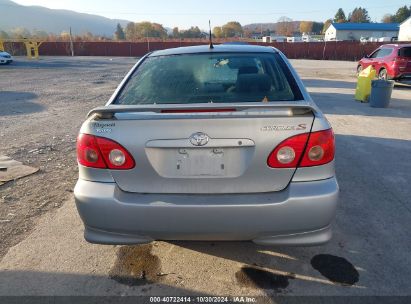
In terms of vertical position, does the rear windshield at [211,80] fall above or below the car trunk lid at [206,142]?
above

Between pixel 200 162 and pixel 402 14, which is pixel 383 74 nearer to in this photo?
pixel 200 162

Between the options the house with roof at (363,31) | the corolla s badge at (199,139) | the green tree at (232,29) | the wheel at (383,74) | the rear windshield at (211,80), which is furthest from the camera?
the green tree at (232,29)

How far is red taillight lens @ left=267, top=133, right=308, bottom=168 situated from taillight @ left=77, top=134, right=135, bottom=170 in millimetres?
929

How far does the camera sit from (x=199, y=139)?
6.89ft

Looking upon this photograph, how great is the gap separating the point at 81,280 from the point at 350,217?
2622 millimetres

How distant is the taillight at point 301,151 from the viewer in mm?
2154

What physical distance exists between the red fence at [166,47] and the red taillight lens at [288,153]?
35414 millimetres

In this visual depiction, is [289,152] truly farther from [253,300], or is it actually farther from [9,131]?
[9,131]

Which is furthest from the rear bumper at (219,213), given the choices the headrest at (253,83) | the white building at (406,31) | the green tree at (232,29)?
the green tree at (232,29)

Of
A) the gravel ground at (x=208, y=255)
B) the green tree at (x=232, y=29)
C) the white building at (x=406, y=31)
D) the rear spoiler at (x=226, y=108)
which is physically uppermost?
the green tree at (x=232, y=29)

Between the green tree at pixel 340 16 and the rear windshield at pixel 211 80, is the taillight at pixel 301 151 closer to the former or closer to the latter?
the rear windshield at pixel 211 80

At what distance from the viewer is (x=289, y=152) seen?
217 centimetres

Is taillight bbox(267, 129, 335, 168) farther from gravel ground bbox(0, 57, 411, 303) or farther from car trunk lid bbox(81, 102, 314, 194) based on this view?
gravel ground bbox(0, 57, 411, 303)

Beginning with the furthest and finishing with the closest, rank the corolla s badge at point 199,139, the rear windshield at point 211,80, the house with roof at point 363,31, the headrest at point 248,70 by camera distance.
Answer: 1. the house with roof at point 363,31
2. the headrest at point 248,70
3. the rear windshield at point 211,80
4. the corolla s badge at point 199,139
